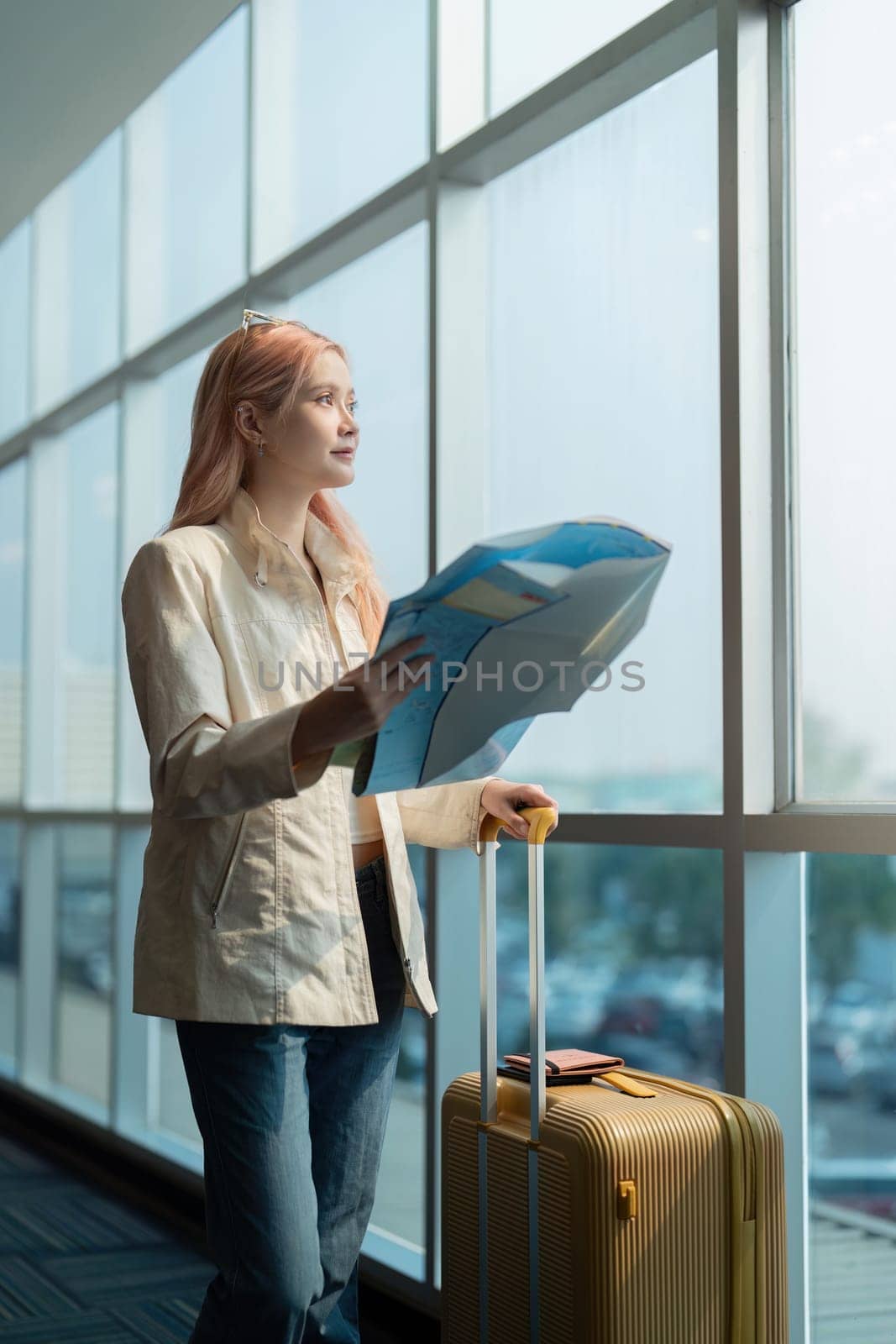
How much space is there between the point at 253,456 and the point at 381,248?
142cm

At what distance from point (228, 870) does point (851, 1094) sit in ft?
3.19

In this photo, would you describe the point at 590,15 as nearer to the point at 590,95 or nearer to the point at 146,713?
the point at 590,95

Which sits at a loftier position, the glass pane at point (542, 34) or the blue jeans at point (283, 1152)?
the glass pane at point (542, 34)

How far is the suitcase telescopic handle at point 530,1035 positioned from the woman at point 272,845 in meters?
0.06

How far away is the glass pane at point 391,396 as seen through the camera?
2812 mm

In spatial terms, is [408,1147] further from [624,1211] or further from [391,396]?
[391,396]

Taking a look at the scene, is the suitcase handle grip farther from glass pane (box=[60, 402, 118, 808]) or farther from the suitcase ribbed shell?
glass pane (box=[60, 402, 118, 808])

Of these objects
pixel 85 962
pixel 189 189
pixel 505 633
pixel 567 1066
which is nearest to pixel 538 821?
pixel 567 1066

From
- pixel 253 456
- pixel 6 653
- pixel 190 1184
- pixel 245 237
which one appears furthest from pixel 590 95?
pixel 6 653

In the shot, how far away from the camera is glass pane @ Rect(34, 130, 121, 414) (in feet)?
14.5

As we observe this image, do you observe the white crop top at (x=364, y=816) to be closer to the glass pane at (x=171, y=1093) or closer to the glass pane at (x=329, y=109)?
A: the glass pane at (x=329, y=109)

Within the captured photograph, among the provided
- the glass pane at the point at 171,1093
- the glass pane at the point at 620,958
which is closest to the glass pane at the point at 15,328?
the glass pane at the point at 171,1093

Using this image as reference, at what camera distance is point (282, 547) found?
65.4 inches

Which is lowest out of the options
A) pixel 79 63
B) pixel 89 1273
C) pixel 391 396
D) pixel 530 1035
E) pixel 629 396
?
pixel 89 1273
